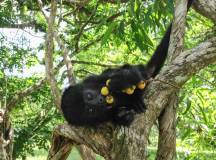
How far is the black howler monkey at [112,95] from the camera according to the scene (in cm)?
243

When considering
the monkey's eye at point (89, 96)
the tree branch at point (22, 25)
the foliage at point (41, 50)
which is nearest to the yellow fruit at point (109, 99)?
the monkey's eye at point (89, 96)

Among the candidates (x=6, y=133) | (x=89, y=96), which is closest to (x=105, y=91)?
(x=89, y=96)

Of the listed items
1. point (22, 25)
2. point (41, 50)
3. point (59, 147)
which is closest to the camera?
point (59, 147)

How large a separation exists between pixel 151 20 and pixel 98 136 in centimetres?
80

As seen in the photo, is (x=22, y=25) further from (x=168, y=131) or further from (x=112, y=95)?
(x=168, y=131)

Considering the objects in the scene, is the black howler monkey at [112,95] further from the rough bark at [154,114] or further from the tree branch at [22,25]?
the tree branch at [22,25]

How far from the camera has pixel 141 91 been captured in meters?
2.45

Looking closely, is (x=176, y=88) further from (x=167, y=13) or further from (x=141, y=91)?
(x=167, y=13)

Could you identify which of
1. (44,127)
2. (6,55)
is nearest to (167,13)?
(6,55)

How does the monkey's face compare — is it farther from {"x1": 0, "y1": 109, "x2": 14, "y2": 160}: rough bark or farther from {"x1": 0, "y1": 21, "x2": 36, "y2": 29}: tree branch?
{"x1": 0, "y1": 21, "x2": 36, "y2": 29}: tree branch

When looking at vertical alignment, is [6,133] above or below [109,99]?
below

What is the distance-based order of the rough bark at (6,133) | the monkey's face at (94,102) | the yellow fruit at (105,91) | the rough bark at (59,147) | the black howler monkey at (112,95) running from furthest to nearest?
the rough bark at (6,133)
the rough bark at (59,147)
the monkey's face at (94,102)
the yellow fruit at (105,91)
the black howler monkey at (112,95)

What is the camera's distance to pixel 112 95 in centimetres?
253

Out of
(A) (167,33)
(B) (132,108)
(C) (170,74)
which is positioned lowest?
(B) (132,108)
